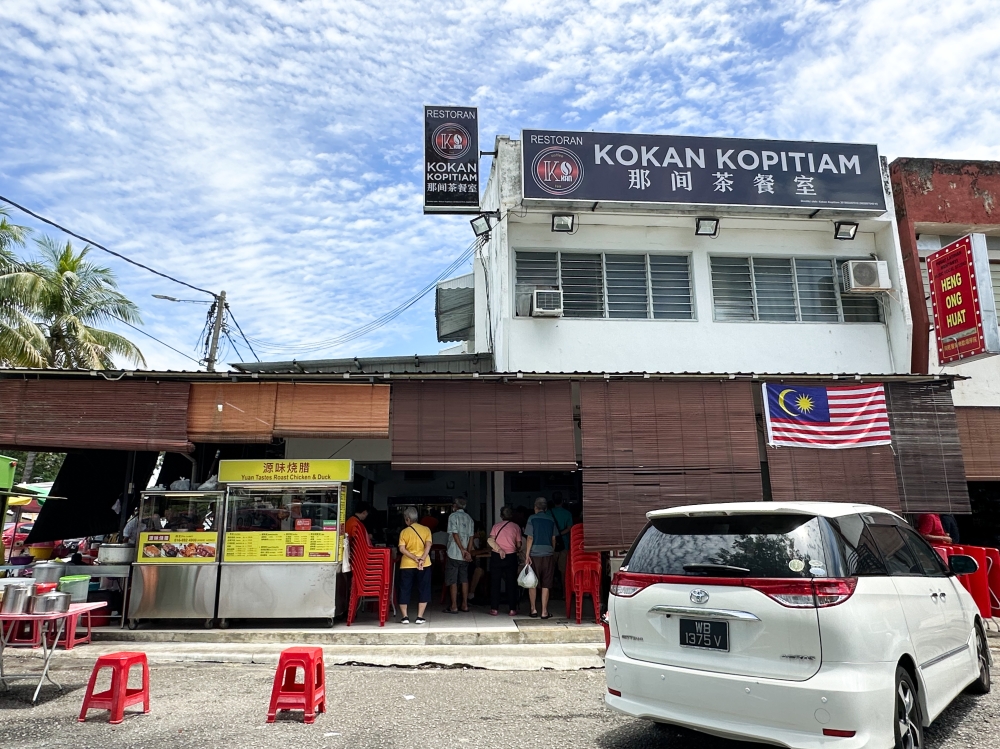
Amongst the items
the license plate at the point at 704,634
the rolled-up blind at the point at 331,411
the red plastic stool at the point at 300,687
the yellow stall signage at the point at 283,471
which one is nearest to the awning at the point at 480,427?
the rolled-up blind at the point at 331,411

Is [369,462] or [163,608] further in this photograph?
[369,462]

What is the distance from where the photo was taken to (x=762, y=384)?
10.6 m

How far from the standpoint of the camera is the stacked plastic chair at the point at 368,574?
9836 millimetres

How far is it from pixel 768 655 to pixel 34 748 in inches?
201

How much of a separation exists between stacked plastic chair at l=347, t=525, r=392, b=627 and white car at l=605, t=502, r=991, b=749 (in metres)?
5.63

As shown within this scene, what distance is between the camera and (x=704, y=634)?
434 cm

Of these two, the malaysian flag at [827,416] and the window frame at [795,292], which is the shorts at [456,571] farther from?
the window frame at [795,292]

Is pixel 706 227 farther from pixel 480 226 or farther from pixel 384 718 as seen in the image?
pixel 384 718

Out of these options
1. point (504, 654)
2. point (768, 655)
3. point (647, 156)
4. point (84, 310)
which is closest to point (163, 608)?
point (504, 654)

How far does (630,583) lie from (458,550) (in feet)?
19.9

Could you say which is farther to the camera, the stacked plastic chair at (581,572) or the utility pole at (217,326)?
the utility pole at (217,326)

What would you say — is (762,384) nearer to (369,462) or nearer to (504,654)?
(504,654)

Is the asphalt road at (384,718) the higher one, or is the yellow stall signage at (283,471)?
the yellow stall signage at (283,471)

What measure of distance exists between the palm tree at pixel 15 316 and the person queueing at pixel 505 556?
49.6 feet
